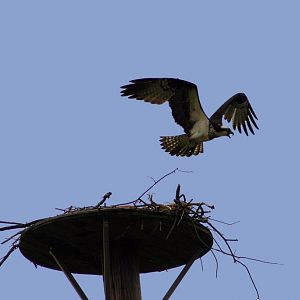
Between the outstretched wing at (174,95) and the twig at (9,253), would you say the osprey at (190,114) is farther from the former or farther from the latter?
the twig at (9,253)

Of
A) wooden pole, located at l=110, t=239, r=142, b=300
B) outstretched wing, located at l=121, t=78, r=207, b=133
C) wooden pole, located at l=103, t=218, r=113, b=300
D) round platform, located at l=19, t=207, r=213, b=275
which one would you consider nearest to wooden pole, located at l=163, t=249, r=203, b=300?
round platform, located at l=19, t=207, r=213, b=275

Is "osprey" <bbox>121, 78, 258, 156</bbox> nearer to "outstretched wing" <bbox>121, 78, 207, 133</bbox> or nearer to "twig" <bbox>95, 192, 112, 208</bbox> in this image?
"outstretched wing" <bbox>121, 78, 207, 133</bbox>

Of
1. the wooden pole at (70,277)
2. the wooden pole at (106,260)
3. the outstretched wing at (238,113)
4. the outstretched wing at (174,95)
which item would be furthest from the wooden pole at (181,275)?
the outstretched wing at (238,113)

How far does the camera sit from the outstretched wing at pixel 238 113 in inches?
486

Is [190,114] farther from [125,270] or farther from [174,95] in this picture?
[125,270]

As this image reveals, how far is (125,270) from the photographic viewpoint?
7.95m

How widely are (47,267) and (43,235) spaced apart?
2.71 feet

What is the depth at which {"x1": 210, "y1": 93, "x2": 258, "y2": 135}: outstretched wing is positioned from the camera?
1234 centimetres

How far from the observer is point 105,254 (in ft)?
24.4

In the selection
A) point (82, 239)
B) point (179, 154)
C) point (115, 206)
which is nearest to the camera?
point (115, 206)

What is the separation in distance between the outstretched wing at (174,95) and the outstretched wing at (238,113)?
0.37 metres

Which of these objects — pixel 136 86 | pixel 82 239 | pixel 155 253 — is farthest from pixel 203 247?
pixel 136 86

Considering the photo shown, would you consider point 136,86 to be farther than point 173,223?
Yes

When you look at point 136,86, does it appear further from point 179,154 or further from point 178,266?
point 178,266
